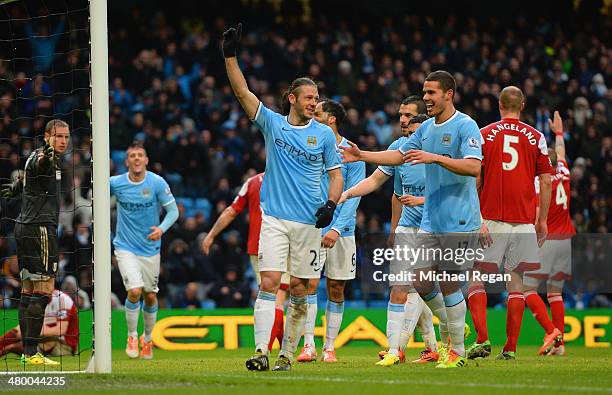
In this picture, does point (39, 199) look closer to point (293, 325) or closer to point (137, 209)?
point (137, 209)

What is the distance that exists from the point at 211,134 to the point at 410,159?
40.8ft

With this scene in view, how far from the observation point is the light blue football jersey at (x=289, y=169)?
30.1ft

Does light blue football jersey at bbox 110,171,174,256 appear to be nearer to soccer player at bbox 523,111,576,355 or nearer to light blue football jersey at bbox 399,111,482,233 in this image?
soccer player at bbox 523,111,576,355

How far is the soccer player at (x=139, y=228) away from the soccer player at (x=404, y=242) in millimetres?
3461

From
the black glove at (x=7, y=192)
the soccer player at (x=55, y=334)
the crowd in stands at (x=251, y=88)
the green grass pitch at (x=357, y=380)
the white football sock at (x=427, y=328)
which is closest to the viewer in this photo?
the green grass pitch at (x=357, y=380)

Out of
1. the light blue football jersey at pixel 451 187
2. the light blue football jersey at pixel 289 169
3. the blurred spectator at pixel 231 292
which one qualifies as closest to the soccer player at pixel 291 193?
the light blue football jersey at pixel 289 169

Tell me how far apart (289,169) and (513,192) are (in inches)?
118

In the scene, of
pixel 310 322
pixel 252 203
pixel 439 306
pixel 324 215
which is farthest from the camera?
pixel 252 203

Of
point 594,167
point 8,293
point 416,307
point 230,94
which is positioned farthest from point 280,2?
point 416,307

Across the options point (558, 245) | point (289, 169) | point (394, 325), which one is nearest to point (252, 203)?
point (394, 325)

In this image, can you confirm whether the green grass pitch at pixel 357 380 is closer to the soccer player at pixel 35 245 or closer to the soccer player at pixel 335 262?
the soccer player at pixel 335 262

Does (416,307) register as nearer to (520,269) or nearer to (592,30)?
(520,269)

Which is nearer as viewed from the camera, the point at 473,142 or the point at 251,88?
the point at 473,142

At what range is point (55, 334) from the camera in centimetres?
1312
